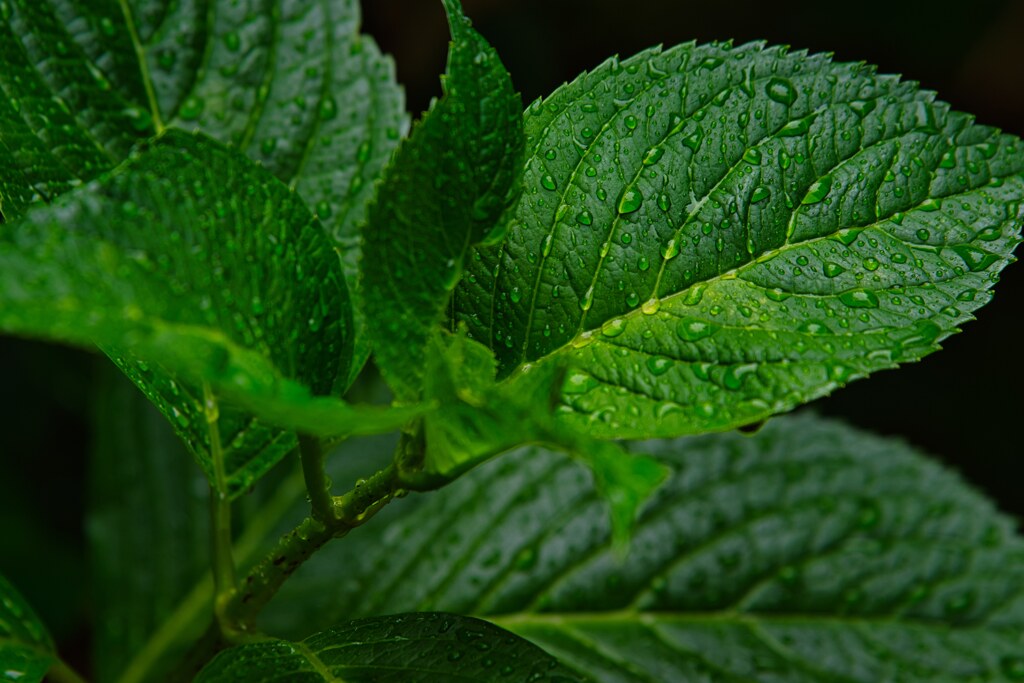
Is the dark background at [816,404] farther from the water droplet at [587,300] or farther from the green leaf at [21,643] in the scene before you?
the water droplet at [587,300]

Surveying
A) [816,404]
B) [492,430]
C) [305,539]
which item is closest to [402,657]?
[305,539]

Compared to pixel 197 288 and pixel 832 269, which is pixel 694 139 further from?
pixel 197 288

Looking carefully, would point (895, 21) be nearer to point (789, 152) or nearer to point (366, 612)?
point (789, 152)

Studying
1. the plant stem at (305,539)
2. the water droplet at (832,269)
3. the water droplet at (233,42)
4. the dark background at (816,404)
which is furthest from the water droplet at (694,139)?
the dark background at (816,404)

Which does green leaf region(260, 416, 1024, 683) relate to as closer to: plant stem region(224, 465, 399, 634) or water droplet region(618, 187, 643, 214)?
plant stem region(224, 465, 399, 634)

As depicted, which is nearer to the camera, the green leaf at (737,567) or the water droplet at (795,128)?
the water droplet at (795,128)
